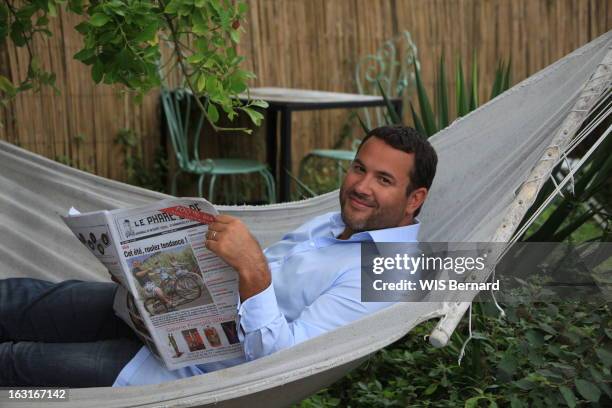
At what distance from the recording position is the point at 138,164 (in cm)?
478

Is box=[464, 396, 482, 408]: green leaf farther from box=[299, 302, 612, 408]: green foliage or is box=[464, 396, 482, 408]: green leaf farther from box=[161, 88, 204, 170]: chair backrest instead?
box=[161, 88, 204, 170]: chair backrest

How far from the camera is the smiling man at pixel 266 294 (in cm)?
187

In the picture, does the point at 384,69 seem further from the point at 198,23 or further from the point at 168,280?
the point at 168,280

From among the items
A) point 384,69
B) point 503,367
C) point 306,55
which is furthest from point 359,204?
point 384,69

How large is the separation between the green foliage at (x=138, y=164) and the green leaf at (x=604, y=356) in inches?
122

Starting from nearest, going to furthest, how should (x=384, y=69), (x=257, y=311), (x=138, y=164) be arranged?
(x=257, y=311), (x=138, y=164), (x=384, y=69)

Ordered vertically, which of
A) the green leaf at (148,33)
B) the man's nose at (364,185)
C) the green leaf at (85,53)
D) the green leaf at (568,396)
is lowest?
the green leaf at (568,396)

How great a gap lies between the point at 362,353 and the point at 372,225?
52 centimetres

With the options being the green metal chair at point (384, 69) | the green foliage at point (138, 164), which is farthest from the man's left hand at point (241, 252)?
the green metal chair at point (384, 69)

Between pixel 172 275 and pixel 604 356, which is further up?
pixel 172 275

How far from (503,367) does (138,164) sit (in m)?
2.99

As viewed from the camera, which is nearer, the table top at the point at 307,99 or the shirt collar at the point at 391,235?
the shirt collar at the point at 391,235

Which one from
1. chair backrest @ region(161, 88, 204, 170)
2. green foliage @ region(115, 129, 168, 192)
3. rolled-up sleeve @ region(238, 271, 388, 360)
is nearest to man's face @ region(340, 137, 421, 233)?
rolled-up sleeve @ region(238, 271, 388, 360)

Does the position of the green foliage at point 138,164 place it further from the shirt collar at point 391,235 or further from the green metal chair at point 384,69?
the shirt collar at point 391,235
